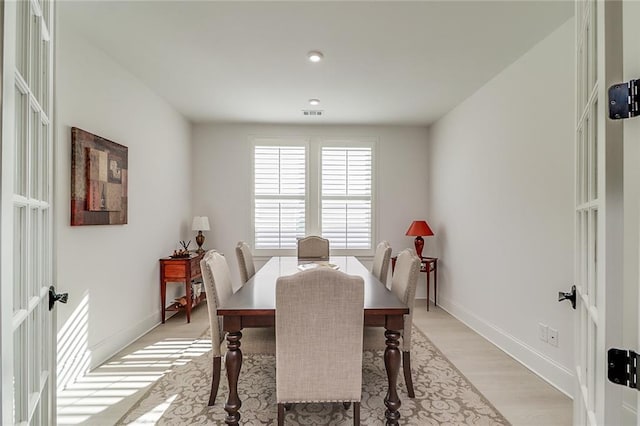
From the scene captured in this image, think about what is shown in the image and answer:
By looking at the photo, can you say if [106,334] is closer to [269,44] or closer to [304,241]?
[304,241]

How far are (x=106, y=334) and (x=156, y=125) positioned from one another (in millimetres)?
2257

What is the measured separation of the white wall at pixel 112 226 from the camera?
8.13ft

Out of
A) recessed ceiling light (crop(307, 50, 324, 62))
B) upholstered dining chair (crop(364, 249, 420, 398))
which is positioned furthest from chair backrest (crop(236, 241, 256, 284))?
recessed ceiling light (crop(307, 50, 324, 62))

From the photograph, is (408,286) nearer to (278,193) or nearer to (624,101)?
(624,101)

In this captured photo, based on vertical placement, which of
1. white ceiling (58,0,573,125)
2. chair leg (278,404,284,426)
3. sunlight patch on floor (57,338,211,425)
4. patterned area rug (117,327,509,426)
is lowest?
sunlight patch on floor (57,338,211,425)

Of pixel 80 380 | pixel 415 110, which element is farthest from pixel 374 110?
pixel 80 380

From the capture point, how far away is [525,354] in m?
2.82

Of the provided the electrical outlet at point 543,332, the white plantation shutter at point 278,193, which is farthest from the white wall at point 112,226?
the electrical outlet at point 543,332

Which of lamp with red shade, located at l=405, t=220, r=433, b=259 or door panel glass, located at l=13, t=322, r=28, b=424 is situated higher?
lamp with red shade, located at l=405, t=220, r=433, b=259

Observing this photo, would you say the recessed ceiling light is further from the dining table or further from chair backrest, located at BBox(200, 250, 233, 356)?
the dining table

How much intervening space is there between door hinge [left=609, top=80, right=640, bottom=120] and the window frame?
4417mm

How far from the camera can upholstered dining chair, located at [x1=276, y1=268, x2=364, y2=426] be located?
166 centimetres

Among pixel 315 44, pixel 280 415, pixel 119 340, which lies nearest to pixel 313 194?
pixel 315 44

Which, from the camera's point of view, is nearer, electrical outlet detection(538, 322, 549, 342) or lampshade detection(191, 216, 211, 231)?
electrical outlet detection(538, 322, 549, 342)
